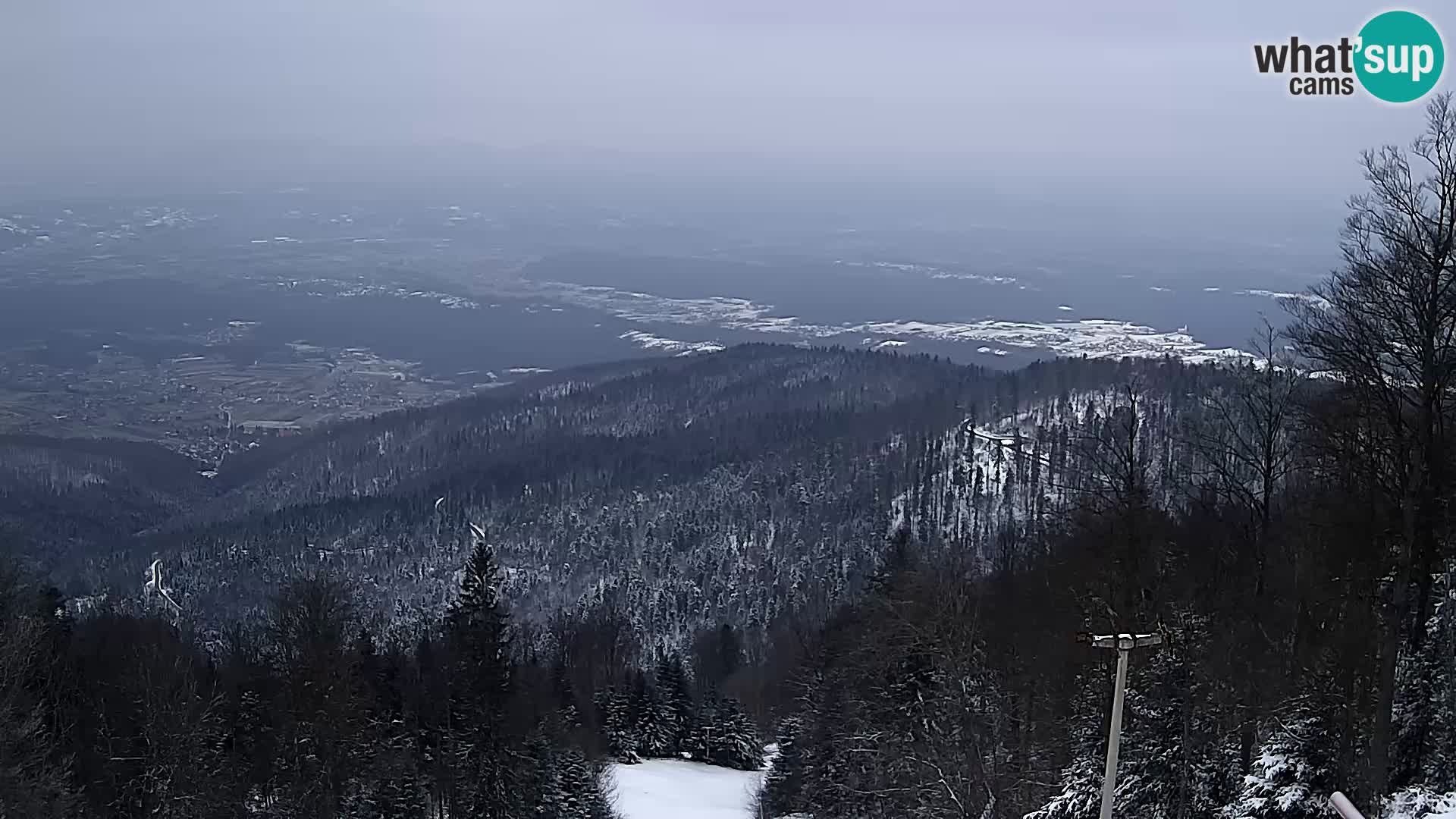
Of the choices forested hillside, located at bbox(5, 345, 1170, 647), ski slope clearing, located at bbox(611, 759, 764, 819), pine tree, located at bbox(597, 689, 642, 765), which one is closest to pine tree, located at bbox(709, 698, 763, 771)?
ski slope clearing, located at bbox(611, 759, 764, 819)

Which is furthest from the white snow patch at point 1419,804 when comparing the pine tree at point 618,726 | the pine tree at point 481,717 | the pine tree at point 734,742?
the pine tree at point 734,742

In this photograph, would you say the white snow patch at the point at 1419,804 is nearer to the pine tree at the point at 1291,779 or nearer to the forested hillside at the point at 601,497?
the pine tree at the point at 1291,779

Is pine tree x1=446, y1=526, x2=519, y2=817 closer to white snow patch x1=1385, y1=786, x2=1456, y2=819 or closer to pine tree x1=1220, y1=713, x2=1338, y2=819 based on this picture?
pine tree x1=1220, y1=713, x2=1338, y2=819

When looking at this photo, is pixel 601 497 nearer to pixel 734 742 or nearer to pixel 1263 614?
pixel 734 742

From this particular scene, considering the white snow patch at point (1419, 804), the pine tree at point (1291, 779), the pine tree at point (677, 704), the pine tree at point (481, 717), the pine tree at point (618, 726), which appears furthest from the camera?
the pine tree at point (677, 704)

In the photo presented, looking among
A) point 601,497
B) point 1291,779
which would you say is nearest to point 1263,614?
point 1291,779

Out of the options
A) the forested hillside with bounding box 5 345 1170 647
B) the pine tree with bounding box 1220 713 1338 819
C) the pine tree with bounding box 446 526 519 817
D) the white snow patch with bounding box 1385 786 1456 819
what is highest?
the white snow patch with bounding box 1385 786 1456 819

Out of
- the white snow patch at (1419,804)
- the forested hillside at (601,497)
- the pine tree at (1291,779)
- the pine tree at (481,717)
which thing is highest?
the white snow patch at (1419,804)

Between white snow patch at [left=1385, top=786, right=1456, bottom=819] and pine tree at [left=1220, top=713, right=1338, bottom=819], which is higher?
white snow patch at [left=1385, top=786, right=1456, bottom=819]

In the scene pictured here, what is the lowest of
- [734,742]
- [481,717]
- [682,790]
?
[734,742]
